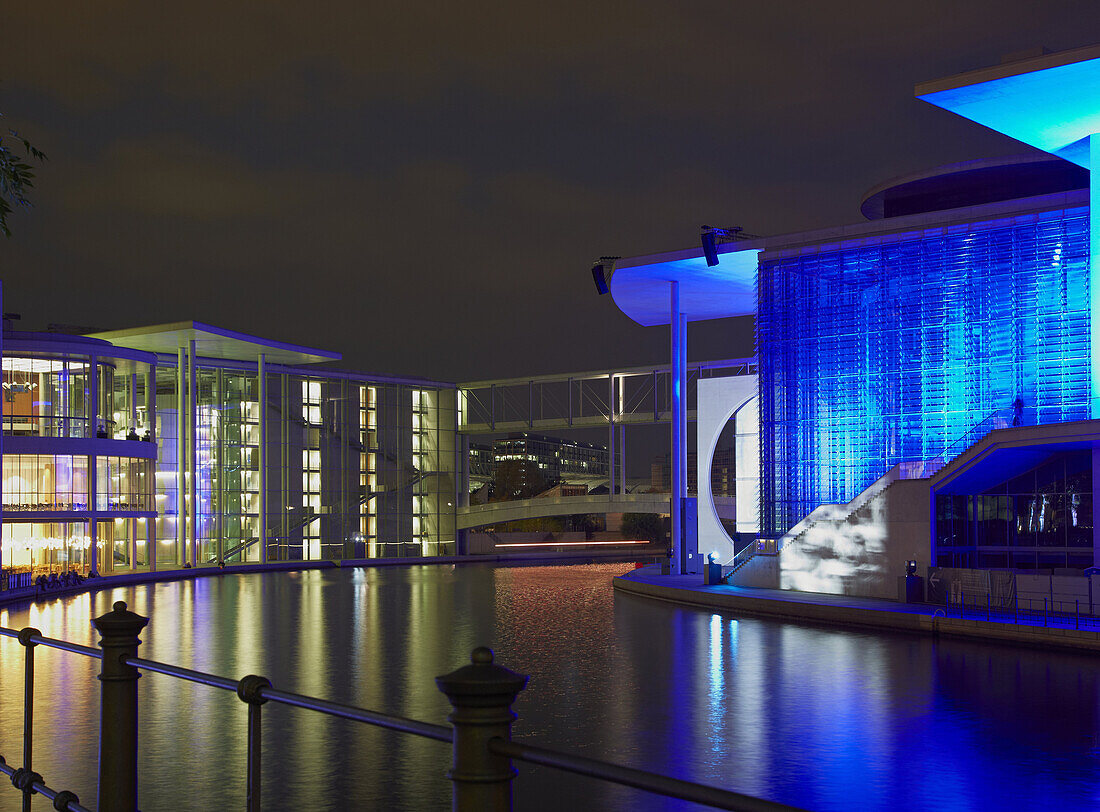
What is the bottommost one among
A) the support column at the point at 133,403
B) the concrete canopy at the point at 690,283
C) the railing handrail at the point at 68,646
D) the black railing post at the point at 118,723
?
the black railing post at the point at 118,723

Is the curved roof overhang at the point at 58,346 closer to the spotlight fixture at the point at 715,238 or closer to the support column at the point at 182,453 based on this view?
the support column at the point at 182,453

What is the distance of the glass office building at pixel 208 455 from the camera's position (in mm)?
48594

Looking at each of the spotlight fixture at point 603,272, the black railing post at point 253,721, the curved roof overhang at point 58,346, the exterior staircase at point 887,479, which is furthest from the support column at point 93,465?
the black railing post at point 253,721

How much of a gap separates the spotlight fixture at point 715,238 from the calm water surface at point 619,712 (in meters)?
15.4

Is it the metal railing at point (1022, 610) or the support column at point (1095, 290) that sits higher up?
the support column at point (1095, 290)

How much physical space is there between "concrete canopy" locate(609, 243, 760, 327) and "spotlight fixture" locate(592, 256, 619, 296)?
0.79ft

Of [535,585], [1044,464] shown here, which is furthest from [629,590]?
[1044,464]

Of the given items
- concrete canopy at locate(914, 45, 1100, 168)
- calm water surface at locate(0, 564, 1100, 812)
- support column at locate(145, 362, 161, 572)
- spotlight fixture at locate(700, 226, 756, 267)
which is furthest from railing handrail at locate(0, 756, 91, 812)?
support column at locate(145, 362, 161, 572)

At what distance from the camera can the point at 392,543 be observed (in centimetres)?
6994

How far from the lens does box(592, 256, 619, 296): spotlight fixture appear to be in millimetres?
44031

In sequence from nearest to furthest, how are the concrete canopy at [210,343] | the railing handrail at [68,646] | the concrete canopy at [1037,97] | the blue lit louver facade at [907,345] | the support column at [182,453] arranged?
1. the railing handrail at [68,646]
2. the concrete canopy at [1037,97]
3. the blue lit louver facade at [907,345]
4. the concrete canopy at [210,343]
5. the support column at [182,453]

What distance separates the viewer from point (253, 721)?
529 centimetres

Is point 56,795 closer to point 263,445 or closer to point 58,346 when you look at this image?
point 58,346

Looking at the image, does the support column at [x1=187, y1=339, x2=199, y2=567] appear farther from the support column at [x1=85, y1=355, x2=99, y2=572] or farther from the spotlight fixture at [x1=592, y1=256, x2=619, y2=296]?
the spotlight fixture at [x1=592, y1=256, x2=619, y2=296]
